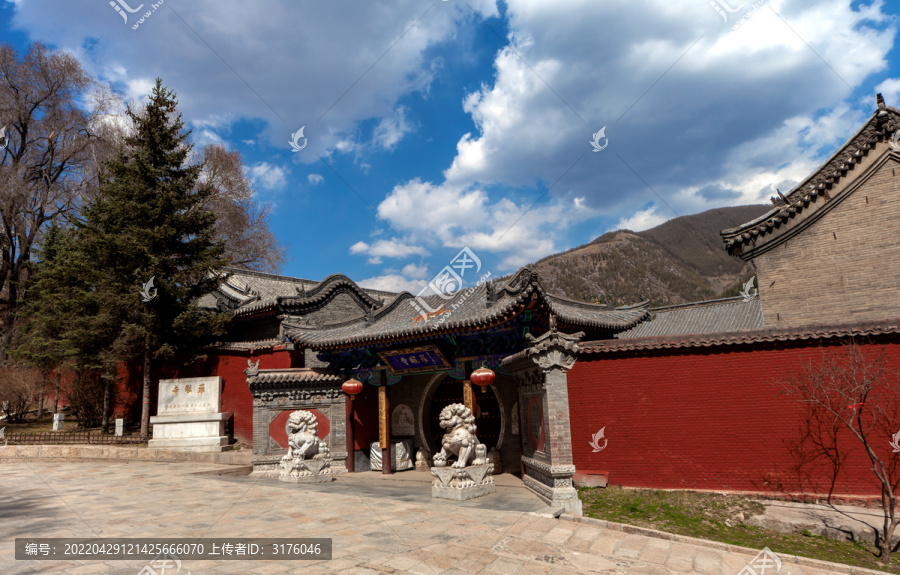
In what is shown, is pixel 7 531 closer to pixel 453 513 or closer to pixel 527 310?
pixel 453 513

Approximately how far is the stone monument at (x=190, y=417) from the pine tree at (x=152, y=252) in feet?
3.51

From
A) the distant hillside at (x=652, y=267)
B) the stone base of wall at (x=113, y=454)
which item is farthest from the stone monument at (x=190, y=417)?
the distant hillside at (x=652, y=267)

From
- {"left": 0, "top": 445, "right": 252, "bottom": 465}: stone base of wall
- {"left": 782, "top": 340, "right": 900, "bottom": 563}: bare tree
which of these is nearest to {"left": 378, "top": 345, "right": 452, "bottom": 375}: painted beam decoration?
{"left": 0, "top": 445, "right": 252, "bottom": 465}: stone base of wall

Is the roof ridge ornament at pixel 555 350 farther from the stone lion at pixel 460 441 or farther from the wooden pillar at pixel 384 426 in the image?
the wooden pillar at pixel 384 426

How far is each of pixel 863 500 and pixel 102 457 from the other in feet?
53.5

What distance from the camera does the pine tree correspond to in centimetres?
1479

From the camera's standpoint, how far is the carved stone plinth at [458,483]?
8.47 m

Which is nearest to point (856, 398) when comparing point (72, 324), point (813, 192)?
point (813, 192)

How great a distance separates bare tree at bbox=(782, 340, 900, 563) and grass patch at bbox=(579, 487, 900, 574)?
1.37 m

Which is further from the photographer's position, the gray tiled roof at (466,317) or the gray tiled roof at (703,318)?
the gray tiled roof at (703,318)

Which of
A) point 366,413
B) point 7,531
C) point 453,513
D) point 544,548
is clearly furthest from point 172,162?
point 544,548

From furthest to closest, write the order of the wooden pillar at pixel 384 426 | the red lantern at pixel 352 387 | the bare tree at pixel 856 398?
the wooden pillar at pixel 384 426 → the red lantern at pixel 352 387 → the bare tree at pixel 856 398

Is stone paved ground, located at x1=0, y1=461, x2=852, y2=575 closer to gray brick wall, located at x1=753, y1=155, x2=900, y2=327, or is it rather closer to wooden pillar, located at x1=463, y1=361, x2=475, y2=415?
wooden pillar, located at x1=463, y1=361, x2=475, y2=415

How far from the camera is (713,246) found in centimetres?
9044
